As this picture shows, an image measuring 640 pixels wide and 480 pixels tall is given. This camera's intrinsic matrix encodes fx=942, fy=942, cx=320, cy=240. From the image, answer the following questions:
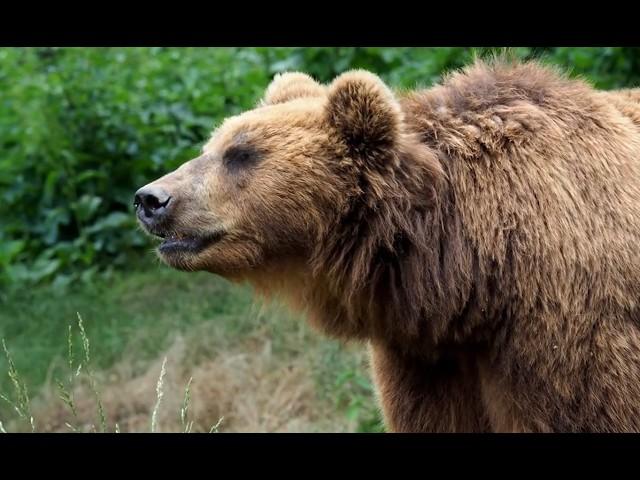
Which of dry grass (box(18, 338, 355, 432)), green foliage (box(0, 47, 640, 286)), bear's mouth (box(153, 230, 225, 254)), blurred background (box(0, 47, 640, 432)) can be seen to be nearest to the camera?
bear's mouth (box(153, 230, 225, 254))

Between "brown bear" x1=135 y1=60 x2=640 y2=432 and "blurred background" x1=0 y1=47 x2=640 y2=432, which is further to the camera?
"blurred background" x1=0 y1=47 x2=640 y2=432

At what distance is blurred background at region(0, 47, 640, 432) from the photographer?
7.80 m

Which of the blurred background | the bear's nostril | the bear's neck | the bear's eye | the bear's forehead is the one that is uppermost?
the bear's forehead

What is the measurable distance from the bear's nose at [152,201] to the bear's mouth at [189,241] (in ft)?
0.35

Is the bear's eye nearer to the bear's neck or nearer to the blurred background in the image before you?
the bear's neck

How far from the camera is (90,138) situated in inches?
392

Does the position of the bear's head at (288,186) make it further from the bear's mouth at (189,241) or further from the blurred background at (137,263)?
the blurred background at (137,263)

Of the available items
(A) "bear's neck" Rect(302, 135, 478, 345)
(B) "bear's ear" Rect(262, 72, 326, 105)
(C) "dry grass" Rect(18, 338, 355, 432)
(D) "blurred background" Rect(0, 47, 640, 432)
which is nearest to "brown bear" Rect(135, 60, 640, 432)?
(A) "bear's neck" Rect(302, 135, 478, 345)

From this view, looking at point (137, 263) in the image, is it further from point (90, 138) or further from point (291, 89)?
point (291, 89)

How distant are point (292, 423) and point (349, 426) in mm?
513

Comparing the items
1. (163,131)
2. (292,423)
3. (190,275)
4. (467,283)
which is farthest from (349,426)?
(163,131)

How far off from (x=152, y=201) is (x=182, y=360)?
4268 mm

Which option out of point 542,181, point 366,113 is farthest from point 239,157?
point 542,181

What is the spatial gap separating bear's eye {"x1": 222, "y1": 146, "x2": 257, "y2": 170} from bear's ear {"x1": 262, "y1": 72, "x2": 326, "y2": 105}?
0.58m
